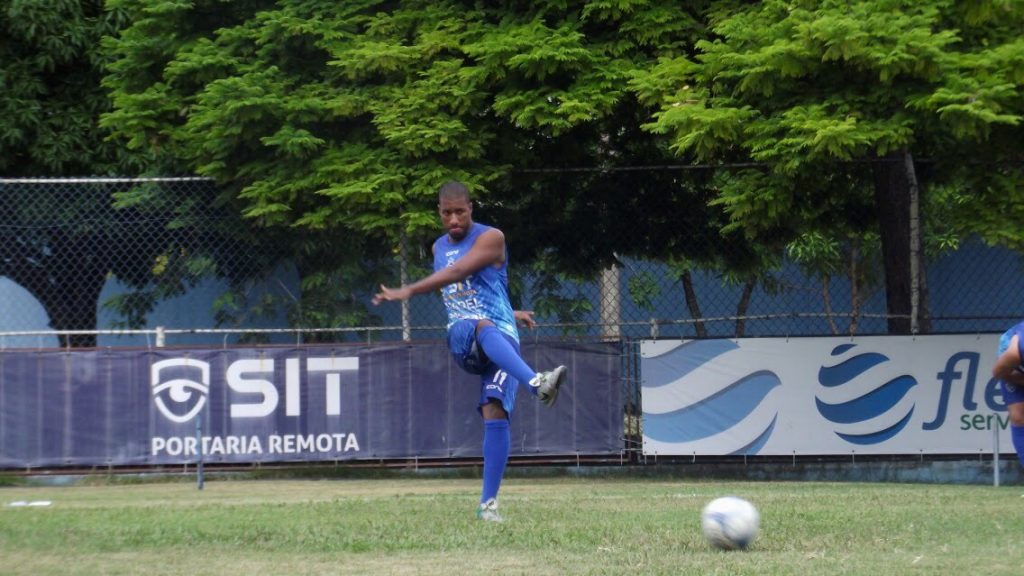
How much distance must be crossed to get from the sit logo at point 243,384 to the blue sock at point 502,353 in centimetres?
589

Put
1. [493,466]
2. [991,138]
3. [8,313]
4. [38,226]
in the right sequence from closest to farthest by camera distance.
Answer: [493,466] → [991,138] → [38,226] → [8,313]

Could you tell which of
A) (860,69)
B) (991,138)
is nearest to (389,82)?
(860,69)

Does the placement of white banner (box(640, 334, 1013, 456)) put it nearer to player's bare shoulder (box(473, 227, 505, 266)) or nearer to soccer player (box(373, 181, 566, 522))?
soccer player (box(373, 181, 566, 522))

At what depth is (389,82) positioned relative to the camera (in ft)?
47.3

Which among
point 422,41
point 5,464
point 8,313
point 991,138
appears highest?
point 422,41

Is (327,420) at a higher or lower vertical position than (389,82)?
lower

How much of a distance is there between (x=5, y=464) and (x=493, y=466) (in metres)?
7.34

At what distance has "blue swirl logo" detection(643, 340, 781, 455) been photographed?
13688mm

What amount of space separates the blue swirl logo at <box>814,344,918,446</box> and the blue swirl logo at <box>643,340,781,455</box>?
1.77 feet

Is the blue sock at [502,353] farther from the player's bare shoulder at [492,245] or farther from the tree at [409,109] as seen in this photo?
the tree at [409,109]

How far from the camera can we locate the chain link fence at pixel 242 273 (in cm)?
1406

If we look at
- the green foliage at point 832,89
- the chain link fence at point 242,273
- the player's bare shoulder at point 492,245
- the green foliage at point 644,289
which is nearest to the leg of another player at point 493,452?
the player's bare shoulder at point 492,245

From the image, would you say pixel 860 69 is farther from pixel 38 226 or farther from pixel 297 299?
pixel 38 226

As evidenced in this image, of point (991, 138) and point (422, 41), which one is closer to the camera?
point (991, 138)
